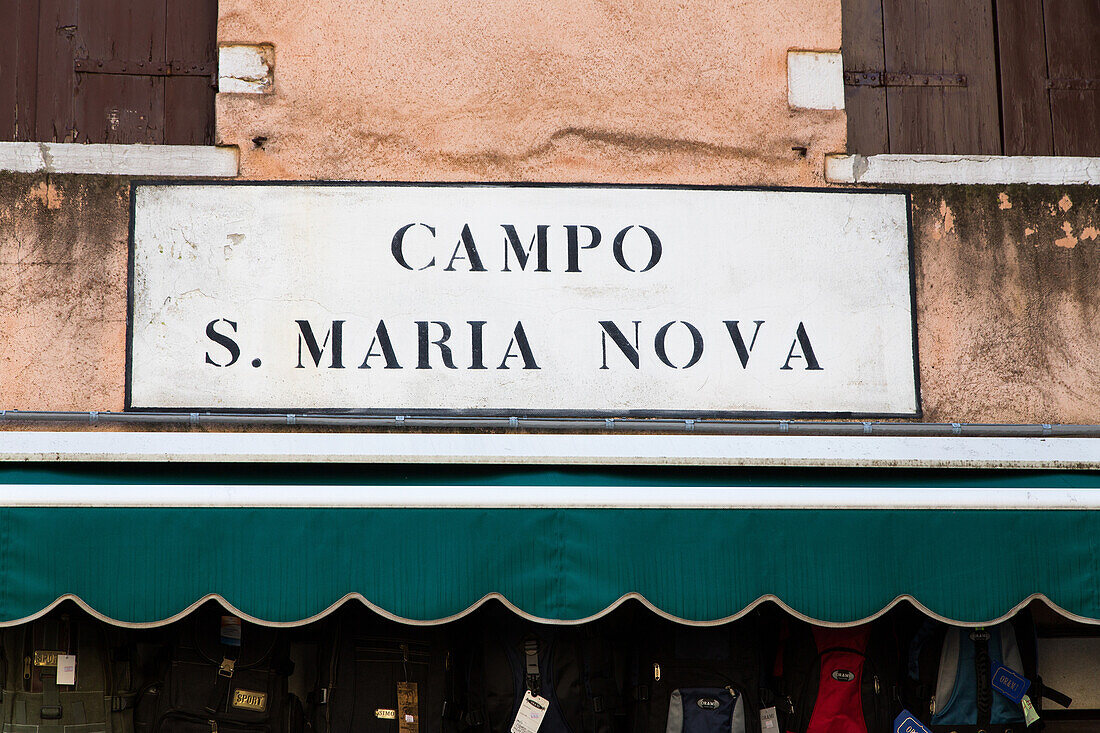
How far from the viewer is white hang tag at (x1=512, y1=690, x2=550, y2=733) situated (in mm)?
4977

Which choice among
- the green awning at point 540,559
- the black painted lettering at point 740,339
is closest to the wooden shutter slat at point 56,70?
the green awning at point 540,559

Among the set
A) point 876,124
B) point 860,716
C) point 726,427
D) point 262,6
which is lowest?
point 860,716

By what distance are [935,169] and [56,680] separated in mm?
4816

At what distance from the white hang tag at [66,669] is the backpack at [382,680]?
1.08 meters

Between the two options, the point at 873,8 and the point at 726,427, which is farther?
the point at 873,8

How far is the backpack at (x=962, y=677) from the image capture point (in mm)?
5188

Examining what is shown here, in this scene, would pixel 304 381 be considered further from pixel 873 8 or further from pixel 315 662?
pixel 873 8

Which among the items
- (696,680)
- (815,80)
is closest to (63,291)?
(696,680)

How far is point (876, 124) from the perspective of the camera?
571cm

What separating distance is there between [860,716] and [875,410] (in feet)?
4.78

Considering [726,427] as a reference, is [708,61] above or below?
above

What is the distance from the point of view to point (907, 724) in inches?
202

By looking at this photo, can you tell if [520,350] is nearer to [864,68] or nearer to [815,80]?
[815,80]

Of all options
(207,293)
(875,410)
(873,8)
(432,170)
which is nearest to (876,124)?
(873,8)
